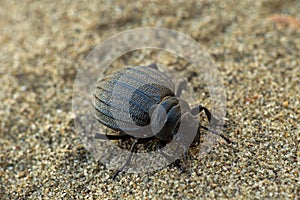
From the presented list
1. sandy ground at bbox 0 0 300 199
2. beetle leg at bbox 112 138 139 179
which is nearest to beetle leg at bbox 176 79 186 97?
sandy ground at bbox 0 0 300 199

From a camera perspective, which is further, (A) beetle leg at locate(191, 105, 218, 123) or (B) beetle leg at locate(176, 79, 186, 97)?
(B) beetle leg at locate(176, 79, 186, 97)

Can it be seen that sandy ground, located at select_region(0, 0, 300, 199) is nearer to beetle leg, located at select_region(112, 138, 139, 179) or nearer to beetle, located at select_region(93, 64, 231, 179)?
beetle leg, located at select_region(112, 138, 139, 179)

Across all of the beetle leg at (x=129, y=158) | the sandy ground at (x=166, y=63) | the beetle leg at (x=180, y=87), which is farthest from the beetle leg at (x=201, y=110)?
the beetle leg at (x=129, y=158)

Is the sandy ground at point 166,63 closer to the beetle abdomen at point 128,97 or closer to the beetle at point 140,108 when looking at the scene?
the beetle at point 140,108

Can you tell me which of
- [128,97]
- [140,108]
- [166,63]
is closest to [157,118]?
[140,108]

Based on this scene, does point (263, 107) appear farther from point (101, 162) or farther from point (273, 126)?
point (101, 162)

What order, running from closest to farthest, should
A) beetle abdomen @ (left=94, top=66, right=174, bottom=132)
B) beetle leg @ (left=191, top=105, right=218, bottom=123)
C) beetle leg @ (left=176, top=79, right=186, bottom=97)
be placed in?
1. beetle abdomen @ (left=94, top=66, right=174, bottom=132)
2. beetle leg @ (left=191, top=105, right=218, bottom=123)
3. beetle leg @ (left=176, top=79, right=186, bottom=97)

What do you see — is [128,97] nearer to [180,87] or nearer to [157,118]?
[157,118]
